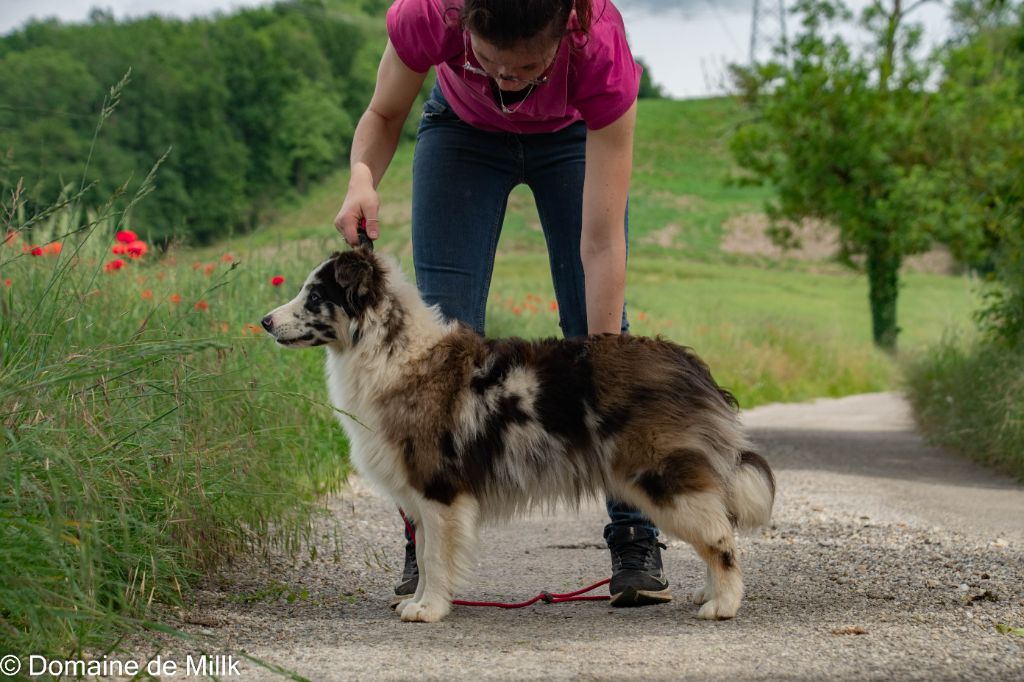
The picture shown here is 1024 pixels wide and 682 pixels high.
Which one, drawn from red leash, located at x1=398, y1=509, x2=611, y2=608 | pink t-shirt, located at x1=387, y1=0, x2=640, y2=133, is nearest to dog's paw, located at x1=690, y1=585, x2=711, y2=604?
red leash, located at x1=398, y1=509, x2=611, y2=608

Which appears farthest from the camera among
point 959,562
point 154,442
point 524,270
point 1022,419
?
point 524,270

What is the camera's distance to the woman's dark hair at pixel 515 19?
3.92 m

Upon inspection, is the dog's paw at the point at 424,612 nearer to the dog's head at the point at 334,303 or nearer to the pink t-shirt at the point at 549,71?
the dog's head at the point at 334,303

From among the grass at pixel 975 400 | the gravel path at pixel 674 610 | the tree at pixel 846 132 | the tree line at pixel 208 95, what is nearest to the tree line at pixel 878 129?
the tree at pixel 846 132

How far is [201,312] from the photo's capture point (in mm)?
6828

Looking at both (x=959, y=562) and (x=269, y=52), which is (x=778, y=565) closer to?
(x=959, y=562)

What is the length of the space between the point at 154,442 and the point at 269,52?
150ft

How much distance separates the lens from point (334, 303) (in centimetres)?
450

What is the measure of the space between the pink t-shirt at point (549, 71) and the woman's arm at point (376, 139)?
0.10 metres

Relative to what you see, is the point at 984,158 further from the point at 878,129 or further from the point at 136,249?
the point at 136,249

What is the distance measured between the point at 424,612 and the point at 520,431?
2.65ft

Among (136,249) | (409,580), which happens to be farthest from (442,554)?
(136,249)

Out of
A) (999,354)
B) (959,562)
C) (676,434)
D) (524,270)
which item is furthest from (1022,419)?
(524,270)

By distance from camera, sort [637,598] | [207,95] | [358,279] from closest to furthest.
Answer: [358,279] < [637,598] < [207,95]
